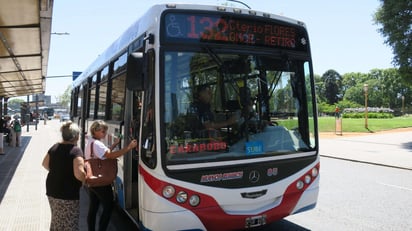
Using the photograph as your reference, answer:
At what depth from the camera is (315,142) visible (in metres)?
5.14

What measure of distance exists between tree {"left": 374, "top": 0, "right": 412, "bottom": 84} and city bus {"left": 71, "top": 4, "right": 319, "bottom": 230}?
17.9 meters

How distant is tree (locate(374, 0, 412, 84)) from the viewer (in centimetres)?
2009

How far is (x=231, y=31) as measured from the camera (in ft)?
15.1

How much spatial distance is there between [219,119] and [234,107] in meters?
0.26

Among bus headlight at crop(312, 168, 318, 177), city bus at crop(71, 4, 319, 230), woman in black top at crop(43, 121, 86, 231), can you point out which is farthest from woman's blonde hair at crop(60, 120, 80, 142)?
bus headlight at crop(312, 168, 318, 177)

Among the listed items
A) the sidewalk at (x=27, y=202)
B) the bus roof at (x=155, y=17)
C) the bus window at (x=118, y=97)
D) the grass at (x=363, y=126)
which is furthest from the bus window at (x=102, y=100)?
the grass at (x=363, y=126)

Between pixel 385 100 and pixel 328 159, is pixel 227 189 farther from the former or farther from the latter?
pixel 385 100

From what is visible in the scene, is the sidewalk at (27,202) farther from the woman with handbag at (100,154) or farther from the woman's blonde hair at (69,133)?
the woman with handbag at (100,154)

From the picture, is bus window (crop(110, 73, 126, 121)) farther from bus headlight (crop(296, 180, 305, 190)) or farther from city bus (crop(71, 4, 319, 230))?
bus headlight (crop(296, 180, 305, 190))

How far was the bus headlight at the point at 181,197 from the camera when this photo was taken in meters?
4.12

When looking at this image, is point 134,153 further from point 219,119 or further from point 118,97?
point 219,119

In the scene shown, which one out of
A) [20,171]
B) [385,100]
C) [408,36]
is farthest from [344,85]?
[20,171]

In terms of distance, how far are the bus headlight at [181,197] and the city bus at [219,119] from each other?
0.4 inches

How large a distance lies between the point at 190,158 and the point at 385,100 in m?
113
